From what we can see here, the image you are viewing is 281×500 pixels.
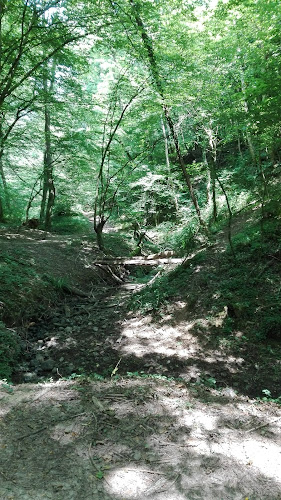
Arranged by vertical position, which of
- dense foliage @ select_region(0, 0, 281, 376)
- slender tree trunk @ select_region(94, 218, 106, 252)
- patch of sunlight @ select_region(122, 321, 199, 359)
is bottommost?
patch of sunlight @ select_region(122, 321, 199, 359)

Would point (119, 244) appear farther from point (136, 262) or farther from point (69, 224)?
point (136, 262)

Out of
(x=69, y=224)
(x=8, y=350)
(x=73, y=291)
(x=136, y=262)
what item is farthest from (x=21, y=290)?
(x=69, y=224)

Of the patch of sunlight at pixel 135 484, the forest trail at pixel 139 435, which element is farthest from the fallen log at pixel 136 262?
the patch of sunlight at pixel 135 484

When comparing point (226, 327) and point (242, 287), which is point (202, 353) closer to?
point (226, 327)

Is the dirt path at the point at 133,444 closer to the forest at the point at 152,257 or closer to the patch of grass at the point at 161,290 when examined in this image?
the forest at the point at 152,257

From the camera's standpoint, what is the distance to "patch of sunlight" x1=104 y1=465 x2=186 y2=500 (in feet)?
6.04

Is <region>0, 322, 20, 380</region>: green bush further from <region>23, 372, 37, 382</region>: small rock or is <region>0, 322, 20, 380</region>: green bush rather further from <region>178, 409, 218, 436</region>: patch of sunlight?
<region>178, 409, 218, 436</region>: patch of sunlight

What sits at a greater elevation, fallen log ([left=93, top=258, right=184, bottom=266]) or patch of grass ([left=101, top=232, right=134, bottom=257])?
patch of grass ([left=101, top=232, right=134, bottom=257])

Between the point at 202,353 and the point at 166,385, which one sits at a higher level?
the point at 166,385

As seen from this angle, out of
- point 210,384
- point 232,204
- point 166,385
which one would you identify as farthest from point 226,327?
point 232,204

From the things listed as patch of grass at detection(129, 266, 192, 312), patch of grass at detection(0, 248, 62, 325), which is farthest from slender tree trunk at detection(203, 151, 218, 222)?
patch of grass at detection(0, 248, 62, 325)

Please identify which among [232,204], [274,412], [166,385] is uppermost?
[232,204]

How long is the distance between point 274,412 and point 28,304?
5.13 meters

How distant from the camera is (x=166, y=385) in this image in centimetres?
349
